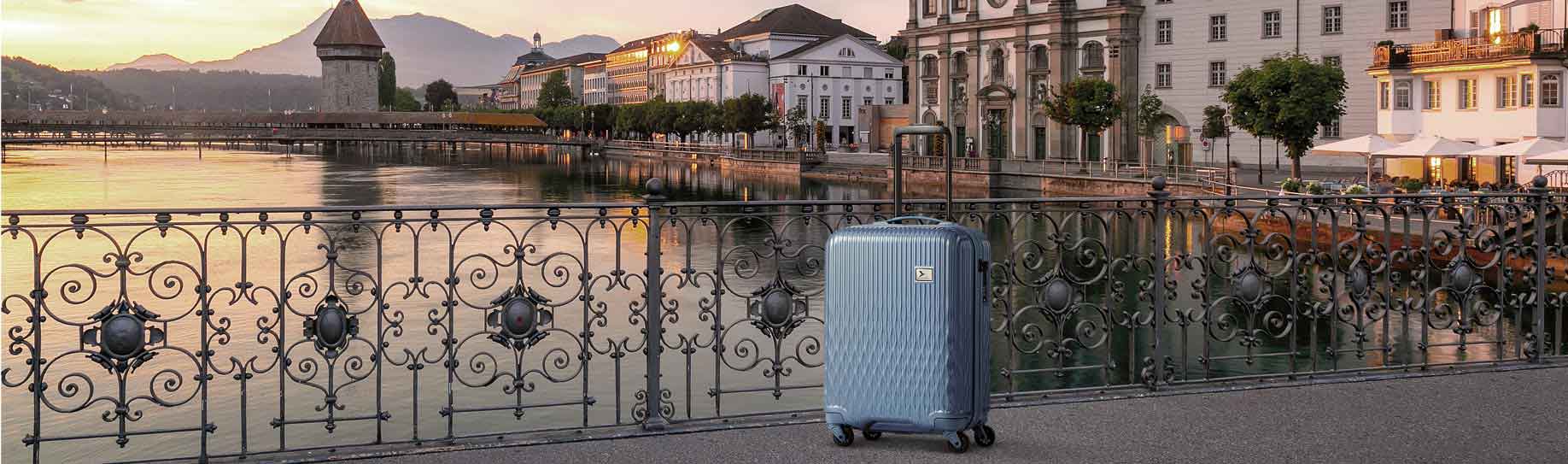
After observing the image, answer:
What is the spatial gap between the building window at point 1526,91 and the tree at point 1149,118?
68.7 feet

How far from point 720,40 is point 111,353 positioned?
346ft

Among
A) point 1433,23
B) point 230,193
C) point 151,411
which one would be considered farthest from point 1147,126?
point 151,411

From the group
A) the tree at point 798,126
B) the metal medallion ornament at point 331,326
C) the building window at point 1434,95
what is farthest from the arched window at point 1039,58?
the metal medallion ornament at point 331,326

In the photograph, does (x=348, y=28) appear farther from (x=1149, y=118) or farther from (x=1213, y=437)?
(x=1213, y=437)

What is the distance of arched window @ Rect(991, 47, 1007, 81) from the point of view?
6131 centimetres

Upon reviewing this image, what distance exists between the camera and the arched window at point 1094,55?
56.6 meters

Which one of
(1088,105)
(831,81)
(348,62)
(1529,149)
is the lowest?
(1529,149)

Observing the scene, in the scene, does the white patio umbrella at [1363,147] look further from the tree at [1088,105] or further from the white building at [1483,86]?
the tree at [1088,105]

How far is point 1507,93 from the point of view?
32.3 meters

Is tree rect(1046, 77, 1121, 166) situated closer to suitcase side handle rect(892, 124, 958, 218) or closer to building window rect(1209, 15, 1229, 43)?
building window rect(1209, 15, 1229, 43)

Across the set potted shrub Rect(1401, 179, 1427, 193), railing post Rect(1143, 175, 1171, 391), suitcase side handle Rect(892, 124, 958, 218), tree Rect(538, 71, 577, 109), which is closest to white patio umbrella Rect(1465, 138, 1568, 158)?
potted shrub Rect(1401, 179, 1427, 193)

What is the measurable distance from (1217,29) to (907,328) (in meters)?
49.1

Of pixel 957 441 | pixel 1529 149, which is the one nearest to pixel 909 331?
pixel 957 441

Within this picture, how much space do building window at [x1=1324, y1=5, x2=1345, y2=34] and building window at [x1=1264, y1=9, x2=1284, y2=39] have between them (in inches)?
67.8
